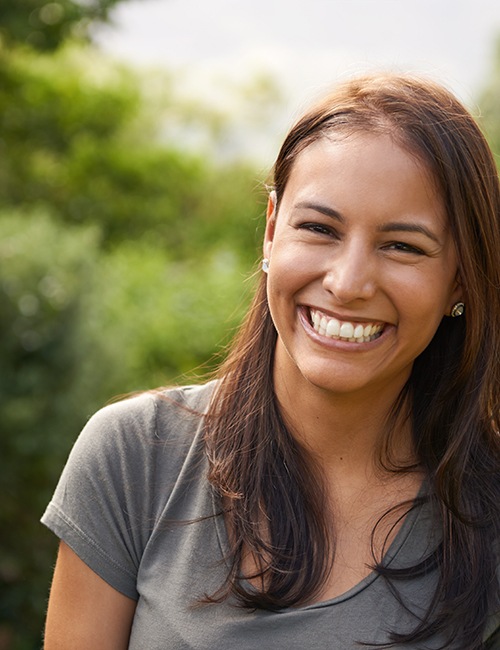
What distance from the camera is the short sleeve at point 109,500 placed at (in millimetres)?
1970

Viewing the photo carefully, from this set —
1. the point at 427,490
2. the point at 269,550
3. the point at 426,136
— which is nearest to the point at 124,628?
the point at 269,550

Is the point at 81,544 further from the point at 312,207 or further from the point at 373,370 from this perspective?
the point at 312,207

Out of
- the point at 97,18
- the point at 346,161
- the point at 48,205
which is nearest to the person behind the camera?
the point at 346,161

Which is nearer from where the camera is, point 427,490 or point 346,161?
point 346,161

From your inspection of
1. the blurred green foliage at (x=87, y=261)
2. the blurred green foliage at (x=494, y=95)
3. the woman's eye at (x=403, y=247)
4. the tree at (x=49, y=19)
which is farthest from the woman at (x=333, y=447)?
the blurred green foliage at (x=494, y=95)

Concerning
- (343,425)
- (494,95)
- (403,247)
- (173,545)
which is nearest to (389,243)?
(403,247)

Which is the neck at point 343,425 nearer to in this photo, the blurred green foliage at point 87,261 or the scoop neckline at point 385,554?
the scoop neckline at point 385,554

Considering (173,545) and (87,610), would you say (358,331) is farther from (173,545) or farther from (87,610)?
(87,610)

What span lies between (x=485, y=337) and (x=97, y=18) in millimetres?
3796

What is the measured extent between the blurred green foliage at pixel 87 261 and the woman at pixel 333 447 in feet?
1.56

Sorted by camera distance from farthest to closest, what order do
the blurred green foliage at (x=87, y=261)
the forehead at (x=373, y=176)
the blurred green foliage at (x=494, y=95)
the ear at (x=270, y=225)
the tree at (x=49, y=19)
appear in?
1. the blurred green foliage at (x=494, y=95)
2. the tree at (x=49, y=19)
3. the blurred green foliage at (x=87, y=261)
4. the ear at (x=270, y=225)
5. the forehead at (x=373, y=176)

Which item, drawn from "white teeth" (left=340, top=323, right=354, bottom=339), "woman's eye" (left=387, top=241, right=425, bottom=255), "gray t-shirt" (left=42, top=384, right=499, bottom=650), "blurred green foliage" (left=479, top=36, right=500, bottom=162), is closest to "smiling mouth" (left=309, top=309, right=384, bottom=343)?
"white teeth" (left=340, top=323, right=354, bottom=339)

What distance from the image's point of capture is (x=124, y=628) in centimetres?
199

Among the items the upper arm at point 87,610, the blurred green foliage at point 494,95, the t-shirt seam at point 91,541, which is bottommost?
the upper arm at point 87,610
